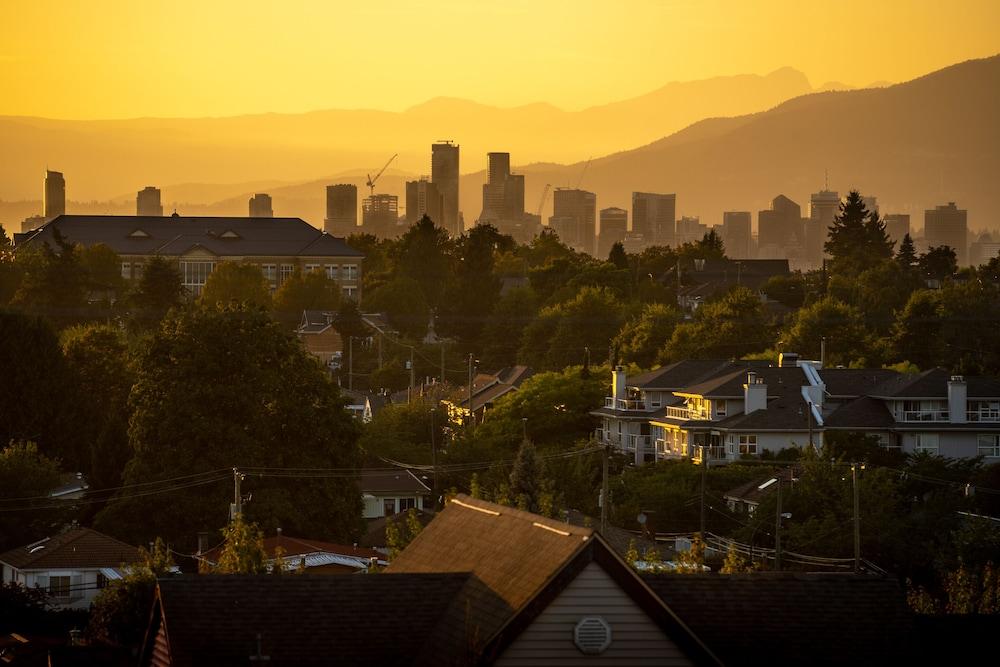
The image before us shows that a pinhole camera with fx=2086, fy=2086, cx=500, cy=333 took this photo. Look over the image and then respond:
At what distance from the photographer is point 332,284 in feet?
572

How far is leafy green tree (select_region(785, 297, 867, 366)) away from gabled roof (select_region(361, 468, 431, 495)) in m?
43.6

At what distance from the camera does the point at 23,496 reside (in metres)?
63.7

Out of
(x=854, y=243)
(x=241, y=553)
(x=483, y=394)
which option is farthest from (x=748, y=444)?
(x=854, y=243)

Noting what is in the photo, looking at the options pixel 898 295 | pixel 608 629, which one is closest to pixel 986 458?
pixel 608 629

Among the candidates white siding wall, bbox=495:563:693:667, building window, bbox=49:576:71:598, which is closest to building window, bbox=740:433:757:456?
building window, bbox=49:576:71:598

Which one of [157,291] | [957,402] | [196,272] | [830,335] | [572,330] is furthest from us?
[196,272]

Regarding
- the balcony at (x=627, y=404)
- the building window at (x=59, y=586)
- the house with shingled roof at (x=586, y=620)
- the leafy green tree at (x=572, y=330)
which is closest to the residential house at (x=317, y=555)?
the building window at (x=59, y=586)

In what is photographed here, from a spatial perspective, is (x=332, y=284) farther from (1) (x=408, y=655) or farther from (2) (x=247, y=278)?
(1) (x=408, y=655)

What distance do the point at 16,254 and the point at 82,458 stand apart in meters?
106

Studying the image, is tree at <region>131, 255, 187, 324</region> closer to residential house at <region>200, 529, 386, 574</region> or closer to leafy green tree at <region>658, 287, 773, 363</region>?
leafy green tree at <region>658, 287, 773, 363</region>

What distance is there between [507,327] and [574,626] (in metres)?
128

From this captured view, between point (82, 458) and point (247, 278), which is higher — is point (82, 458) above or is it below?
below

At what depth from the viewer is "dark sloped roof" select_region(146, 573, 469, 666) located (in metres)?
25.2

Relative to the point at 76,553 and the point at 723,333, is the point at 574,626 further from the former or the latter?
the point at 723,333
